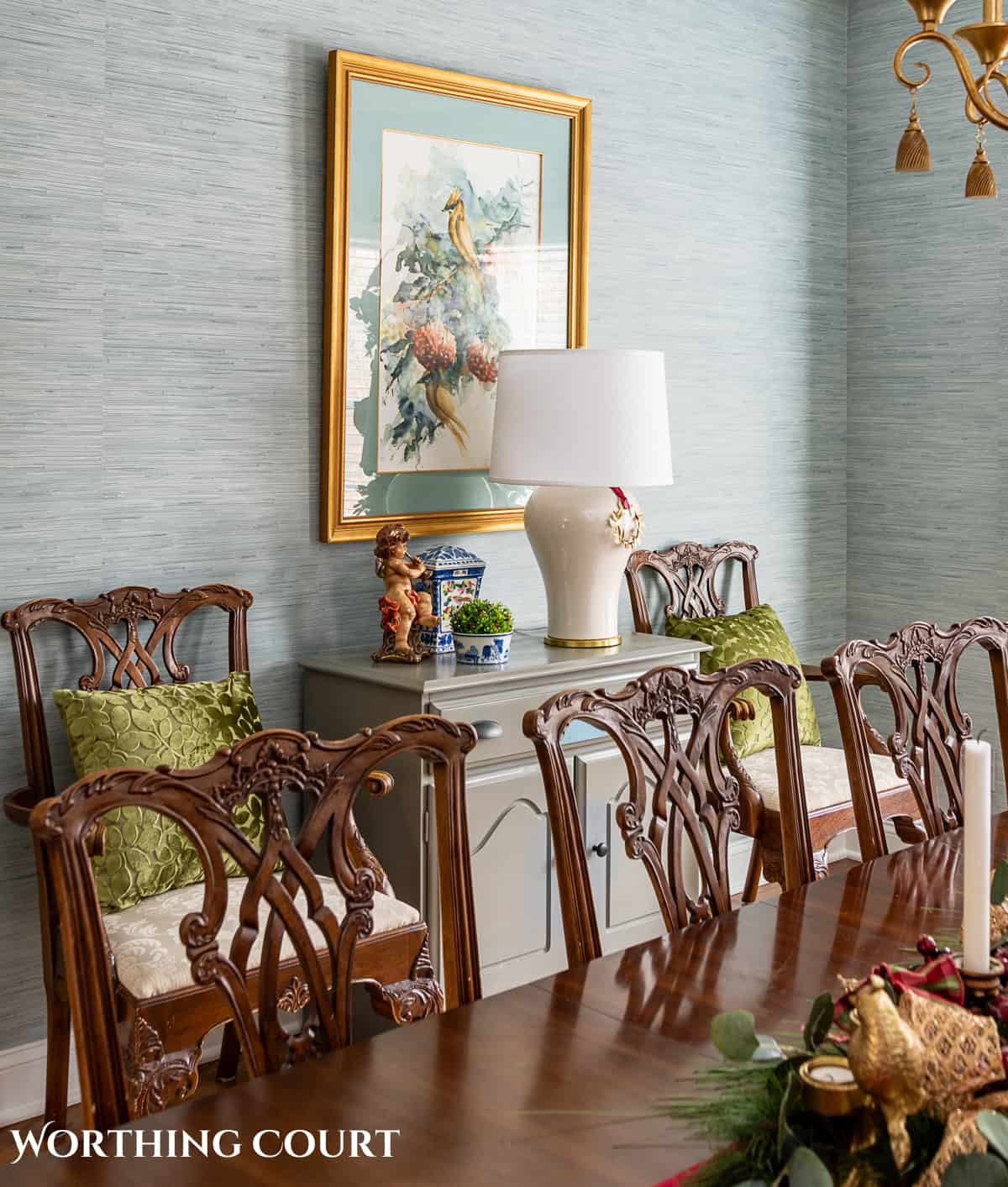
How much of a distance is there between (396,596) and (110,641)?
2.14 feet

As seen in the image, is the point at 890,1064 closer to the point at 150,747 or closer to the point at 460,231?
the point at 150,747

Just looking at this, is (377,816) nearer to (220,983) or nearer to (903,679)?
(903,679)

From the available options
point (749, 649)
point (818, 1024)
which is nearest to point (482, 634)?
point (749, 649)

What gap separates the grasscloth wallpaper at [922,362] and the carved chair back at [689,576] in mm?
641

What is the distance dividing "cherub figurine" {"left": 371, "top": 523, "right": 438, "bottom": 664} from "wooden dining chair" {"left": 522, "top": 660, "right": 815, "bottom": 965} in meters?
1.13

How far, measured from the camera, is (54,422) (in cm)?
270

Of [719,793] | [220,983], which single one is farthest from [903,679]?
[220,983]

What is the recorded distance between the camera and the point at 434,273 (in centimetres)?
325

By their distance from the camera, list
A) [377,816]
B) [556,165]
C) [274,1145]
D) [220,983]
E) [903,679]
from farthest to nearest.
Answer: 1. [556,165]
2. [377,816]
3. [903,679]
4. [220,983]
5. [274,1145]

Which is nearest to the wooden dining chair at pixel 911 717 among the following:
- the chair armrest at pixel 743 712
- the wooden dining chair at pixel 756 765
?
the wooden dining chair at pixel 756 765

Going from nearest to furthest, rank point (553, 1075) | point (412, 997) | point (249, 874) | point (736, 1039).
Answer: point (736, 1039)
point (553, 1075)
point (249, 874)
point (412, 997)

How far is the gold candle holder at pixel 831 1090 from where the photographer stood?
0.93 metres

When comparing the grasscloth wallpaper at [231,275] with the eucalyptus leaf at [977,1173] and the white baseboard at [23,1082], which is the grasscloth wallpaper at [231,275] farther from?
the eucalyptus leaf at [977,1173]

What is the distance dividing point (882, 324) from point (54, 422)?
2.84m
